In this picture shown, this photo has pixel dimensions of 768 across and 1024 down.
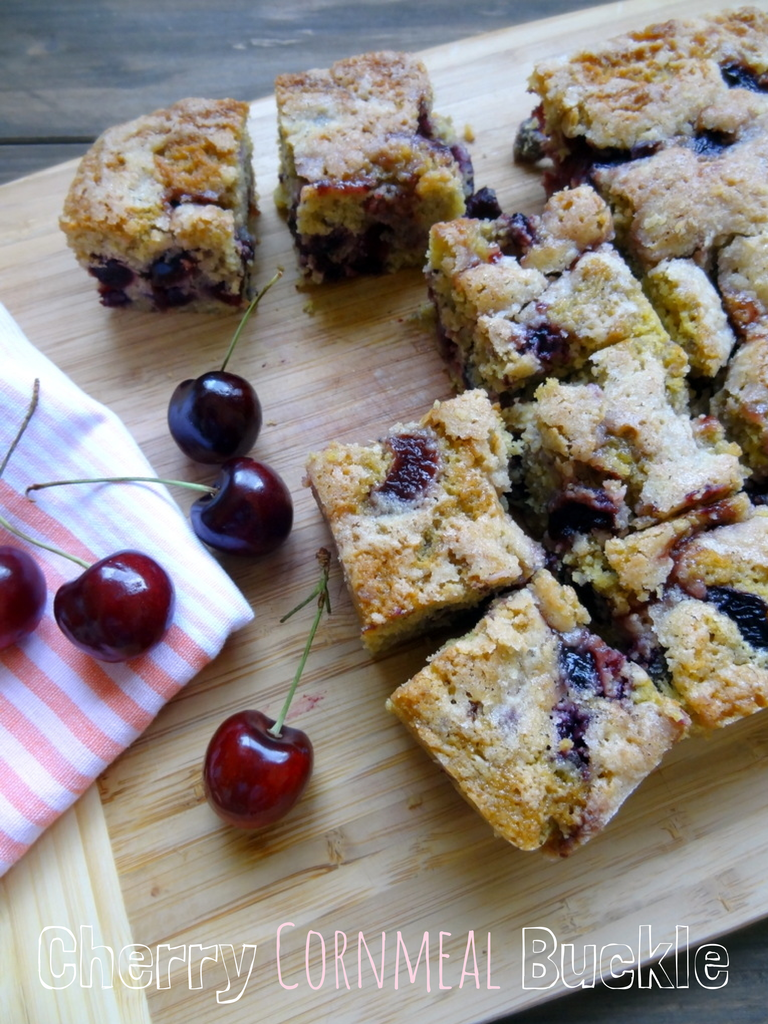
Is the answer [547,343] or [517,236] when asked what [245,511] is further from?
[517,236]

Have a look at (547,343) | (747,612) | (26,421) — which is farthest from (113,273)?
(747,612)

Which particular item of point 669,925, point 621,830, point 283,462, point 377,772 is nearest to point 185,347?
point 283,462

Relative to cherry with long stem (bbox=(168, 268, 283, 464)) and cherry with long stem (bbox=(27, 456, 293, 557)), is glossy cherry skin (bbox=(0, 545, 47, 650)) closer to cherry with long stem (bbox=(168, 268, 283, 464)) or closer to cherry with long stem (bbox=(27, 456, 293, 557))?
cherry with long stem (bbox=(27, 456, 293, 557))

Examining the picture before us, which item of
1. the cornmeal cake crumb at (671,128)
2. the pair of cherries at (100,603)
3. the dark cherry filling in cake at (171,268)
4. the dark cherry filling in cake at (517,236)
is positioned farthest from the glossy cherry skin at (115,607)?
the cornmeal cake crumb at (671,128)

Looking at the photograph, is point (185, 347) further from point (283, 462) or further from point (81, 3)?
point (81, 3)

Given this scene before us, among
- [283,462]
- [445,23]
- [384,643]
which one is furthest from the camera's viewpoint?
[445,23]

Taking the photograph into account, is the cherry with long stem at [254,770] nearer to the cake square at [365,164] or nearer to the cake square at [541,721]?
the cake square at [541,721]

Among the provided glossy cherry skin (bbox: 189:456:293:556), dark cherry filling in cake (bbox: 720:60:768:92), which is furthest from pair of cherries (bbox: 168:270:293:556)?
dark cherry filling in cake (bbox: 720:60:768:92)
